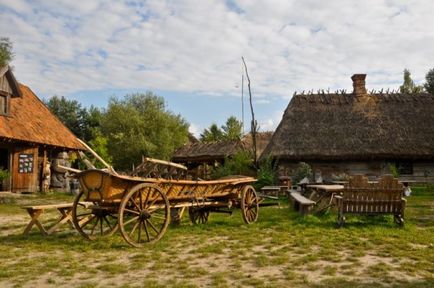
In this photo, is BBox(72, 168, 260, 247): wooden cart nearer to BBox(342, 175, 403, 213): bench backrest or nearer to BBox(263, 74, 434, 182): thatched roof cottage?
BBox(342, 175, 403, 213): bench backrest

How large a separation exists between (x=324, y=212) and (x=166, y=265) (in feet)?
20.0

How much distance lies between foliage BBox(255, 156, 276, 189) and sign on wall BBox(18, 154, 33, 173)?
10462mm

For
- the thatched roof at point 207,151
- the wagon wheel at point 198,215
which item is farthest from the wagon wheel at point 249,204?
the thatched roof at point 207,151

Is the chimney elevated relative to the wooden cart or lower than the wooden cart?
elevated

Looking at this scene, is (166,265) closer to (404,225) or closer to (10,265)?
(10,265)

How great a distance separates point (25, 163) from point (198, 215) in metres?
12.7

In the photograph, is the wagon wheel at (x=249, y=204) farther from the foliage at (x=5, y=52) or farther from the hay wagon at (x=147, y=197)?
the foliage at (x=5, y=52)

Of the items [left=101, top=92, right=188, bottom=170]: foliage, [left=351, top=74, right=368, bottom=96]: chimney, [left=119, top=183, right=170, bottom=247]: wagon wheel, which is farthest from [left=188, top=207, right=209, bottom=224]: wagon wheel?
[left=101, top=92, right=188, bottom=170]: foliage

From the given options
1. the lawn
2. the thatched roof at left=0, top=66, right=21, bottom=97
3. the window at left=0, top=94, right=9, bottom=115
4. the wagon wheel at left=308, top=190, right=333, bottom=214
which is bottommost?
the lawn

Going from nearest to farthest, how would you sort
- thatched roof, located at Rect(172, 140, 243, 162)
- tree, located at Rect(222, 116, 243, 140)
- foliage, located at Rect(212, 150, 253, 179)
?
1. foliage, located at Rect(212, 150, 253, 179)
2. thatched roof, located at Rect(172, 140, 243, 162)
3. tree, located at Rect(222, 116, 243, 140)

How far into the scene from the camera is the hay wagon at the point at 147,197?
659cm

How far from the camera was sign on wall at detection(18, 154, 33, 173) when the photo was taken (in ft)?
61.6

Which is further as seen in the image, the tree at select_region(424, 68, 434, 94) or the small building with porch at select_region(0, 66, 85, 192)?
the tree at select_region(424, 68, 434, 94)

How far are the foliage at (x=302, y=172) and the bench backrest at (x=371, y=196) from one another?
11.1m
